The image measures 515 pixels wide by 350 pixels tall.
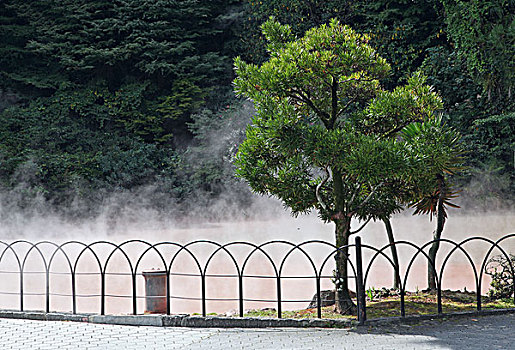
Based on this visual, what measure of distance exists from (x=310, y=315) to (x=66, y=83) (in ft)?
41.2

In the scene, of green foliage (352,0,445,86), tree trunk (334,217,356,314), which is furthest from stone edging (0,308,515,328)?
green foliage (352,0,445,86)

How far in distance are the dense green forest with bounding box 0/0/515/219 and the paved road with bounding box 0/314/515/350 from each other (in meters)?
8.25

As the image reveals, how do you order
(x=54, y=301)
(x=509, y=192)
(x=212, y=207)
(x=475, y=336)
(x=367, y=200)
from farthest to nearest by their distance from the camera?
(x=212, y=207)
(x=509, y=192)
(x=54, y=301)
(x=367, y=200)
(x=475, y=336)

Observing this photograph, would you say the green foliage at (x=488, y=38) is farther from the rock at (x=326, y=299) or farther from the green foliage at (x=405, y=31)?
the rock at (x=326, y=299)

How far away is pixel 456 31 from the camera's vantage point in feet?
44.0

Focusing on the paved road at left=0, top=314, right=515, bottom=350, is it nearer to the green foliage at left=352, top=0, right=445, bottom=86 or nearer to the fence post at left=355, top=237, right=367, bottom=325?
the fence post at left=355, top=237, right=367, bottom=325

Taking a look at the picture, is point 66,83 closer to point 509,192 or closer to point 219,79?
point 219,79

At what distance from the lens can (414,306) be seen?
650cm

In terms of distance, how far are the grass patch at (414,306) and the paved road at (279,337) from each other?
378mm

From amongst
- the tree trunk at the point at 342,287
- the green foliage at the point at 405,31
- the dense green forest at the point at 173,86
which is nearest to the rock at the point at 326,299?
the tree trunk at the point at 342,287

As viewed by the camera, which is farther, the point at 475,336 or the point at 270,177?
the point at 270,177

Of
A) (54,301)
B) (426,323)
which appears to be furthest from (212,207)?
(426,323)

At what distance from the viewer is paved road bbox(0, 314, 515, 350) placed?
Answer: 514 centimetres

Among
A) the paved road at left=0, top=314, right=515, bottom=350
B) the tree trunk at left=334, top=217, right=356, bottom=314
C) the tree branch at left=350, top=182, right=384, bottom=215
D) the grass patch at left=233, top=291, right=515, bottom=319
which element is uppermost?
A: the tree branch at left=350, top=182, right=384, bottom=215
